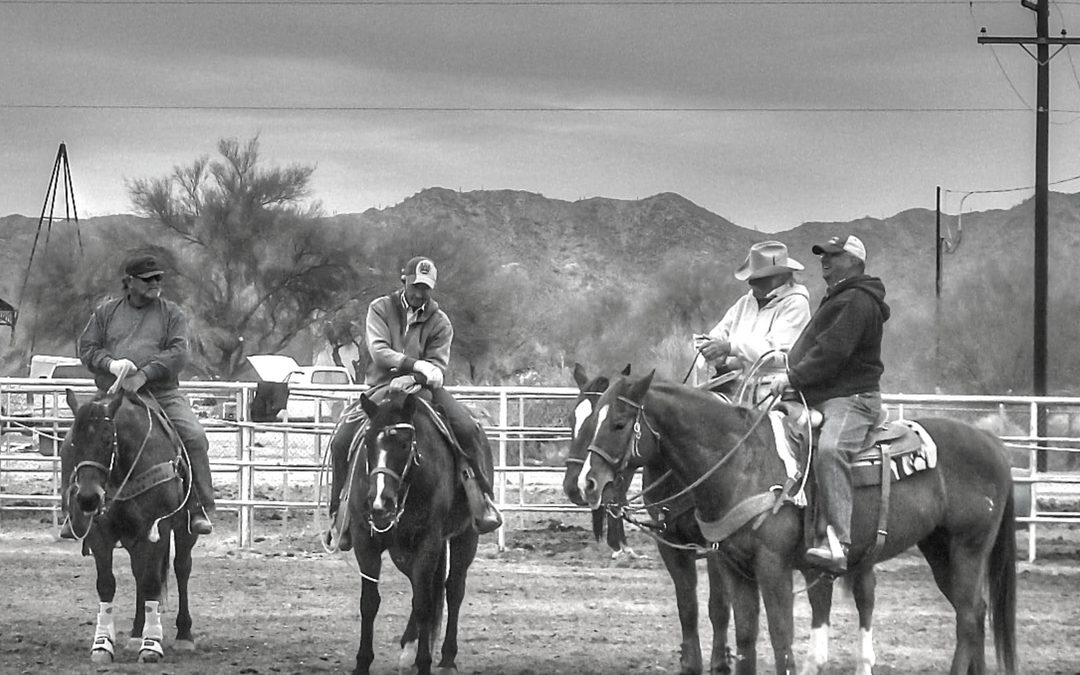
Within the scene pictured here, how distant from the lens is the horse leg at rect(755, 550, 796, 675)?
25.5 feet

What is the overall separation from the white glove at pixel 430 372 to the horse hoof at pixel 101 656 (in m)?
2.68

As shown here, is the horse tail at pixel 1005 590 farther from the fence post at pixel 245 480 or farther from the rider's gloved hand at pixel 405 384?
the fence post at pixel 245 480

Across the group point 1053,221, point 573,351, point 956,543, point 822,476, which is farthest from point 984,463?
point 1053,221

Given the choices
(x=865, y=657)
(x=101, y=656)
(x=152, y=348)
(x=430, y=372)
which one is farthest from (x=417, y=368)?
(x=865, y=657)

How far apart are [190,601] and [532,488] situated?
7.79 m

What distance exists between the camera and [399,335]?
378 inches

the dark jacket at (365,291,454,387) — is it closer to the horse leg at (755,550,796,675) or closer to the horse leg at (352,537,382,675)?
the horse leg at (352,537,382,675)

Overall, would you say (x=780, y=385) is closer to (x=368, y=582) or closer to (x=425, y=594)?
(x=425, y=594)

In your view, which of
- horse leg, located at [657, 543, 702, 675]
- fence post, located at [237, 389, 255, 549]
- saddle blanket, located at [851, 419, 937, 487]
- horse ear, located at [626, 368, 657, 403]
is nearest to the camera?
horse ear, located at [626, 368, 657, 403]

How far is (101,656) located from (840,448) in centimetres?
483

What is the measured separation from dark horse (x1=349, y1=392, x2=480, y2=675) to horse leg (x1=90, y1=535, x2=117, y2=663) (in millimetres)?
1750

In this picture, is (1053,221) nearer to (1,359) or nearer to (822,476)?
(1,359)

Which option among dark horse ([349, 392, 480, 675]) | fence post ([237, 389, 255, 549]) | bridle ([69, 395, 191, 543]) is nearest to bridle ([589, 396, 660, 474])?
dark horse ([349, 392, 480, 675])

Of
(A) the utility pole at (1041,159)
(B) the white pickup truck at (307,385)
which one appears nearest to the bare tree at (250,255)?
(B) the white pickup truck at (307,385)
